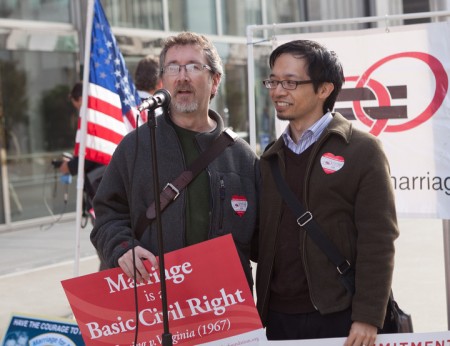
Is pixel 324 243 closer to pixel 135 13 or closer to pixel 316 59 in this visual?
pixel 316 59

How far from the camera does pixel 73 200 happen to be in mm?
12562

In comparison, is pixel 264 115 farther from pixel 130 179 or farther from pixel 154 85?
pixel 130 179

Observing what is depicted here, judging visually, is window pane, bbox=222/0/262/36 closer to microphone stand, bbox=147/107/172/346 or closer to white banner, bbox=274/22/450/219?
white banner, bbox=274/22/450/219

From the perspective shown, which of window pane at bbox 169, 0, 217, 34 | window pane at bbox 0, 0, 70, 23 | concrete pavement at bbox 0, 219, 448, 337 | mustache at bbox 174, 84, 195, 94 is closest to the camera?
mustache at bbox 174, 84, 195, 94

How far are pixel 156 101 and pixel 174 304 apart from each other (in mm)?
752

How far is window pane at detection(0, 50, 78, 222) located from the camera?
1129 centimetres

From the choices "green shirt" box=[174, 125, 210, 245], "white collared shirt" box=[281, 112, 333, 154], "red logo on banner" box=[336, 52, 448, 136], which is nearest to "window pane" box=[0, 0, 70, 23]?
"red logo on banner" box=[336, 52, 448, 136]

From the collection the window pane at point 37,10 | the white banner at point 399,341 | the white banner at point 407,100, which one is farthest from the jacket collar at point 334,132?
the window pane at point 37,10

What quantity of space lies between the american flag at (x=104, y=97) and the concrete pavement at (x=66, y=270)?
1.24m

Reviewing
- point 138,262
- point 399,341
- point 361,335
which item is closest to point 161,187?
point 138,262

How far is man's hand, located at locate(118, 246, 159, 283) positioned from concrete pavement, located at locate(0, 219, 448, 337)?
9.23 ft

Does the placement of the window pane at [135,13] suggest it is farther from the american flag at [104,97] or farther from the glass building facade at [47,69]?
the american flag at [104,97]

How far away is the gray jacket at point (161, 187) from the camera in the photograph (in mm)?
2936

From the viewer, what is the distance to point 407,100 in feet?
14.3
